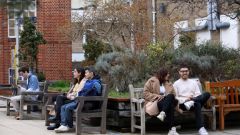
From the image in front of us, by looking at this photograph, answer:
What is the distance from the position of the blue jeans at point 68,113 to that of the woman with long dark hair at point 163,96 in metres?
1.51

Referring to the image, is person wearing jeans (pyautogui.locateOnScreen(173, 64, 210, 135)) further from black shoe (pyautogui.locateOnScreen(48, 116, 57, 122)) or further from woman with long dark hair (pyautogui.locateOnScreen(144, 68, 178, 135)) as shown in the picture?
black shoe (pyautogui.locateOnScreen(48, 116, 57, 122))

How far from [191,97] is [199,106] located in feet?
1.01

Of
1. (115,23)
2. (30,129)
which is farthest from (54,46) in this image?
(30,129)

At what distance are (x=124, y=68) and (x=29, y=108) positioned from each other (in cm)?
305

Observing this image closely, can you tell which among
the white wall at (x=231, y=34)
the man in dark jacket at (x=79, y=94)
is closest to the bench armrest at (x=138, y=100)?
the man in dark jacket at (x=79, y=94)

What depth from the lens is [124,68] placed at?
14.0 metres

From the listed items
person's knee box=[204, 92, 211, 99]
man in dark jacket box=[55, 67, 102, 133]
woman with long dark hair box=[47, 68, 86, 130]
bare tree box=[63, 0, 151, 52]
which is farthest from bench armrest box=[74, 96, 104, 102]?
bare tree box=[63, 0, 151, 52]

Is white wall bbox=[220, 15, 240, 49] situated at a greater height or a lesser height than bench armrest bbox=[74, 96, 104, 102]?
greater

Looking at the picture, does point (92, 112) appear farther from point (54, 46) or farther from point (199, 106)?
point (54, 46)

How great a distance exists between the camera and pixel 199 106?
10.5 m

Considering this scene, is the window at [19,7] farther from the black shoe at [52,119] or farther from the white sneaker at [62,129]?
the black shoe at [52,119]

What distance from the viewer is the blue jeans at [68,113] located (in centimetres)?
1089

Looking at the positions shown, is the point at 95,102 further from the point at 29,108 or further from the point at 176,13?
the point at 176,13

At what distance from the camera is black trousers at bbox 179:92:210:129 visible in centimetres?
1044
